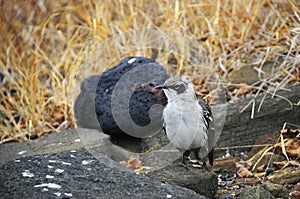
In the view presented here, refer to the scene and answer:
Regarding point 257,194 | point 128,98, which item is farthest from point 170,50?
point 257,194

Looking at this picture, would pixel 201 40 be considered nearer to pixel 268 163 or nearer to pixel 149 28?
pixel 149 28

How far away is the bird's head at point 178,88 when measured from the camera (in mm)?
4055

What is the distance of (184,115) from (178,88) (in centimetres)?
21

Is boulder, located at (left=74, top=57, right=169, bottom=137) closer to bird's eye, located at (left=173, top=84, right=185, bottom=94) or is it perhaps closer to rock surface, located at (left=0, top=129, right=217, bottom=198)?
rock surface, located at (left=0, top=129, right=217, bottom=198)

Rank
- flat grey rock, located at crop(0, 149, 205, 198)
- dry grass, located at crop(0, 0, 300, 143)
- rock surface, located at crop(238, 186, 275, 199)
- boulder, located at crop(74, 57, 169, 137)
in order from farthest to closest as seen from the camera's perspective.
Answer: dry grass, located at crop(0, 0, 300, 143), boulder, located at crop(74, 57, 169, 137), rock surface, located at crop(238, 186, 275, 199), flat grey rock, located at crop(0, 149, 205, 198)

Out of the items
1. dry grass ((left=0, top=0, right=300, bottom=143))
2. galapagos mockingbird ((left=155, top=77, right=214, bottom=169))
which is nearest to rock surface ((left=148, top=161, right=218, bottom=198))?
galapagos mockingbird ((left=155, top=77, right=214, bottom=169))

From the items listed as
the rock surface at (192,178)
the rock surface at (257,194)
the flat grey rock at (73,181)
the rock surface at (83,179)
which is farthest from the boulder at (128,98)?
the rock surface at (257,194)

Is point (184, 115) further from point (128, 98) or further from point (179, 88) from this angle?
point (128, 98)

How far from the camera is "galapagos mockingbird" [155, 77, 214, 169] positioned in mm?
4070

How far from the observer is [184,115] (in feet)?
13.4

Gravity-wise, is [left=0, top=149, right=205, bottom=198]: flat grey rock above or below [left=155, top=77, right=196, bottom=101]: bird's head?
below

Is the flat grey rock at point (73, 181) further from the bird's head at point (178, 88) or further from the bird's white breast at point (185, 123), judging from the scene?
the bird's head at point (178, 88)

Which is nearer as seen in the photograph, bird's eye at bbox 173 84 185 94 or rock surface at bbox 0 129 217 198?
rock surface at bbox 0 129 217 198

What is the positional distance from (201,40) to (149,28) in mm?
678
